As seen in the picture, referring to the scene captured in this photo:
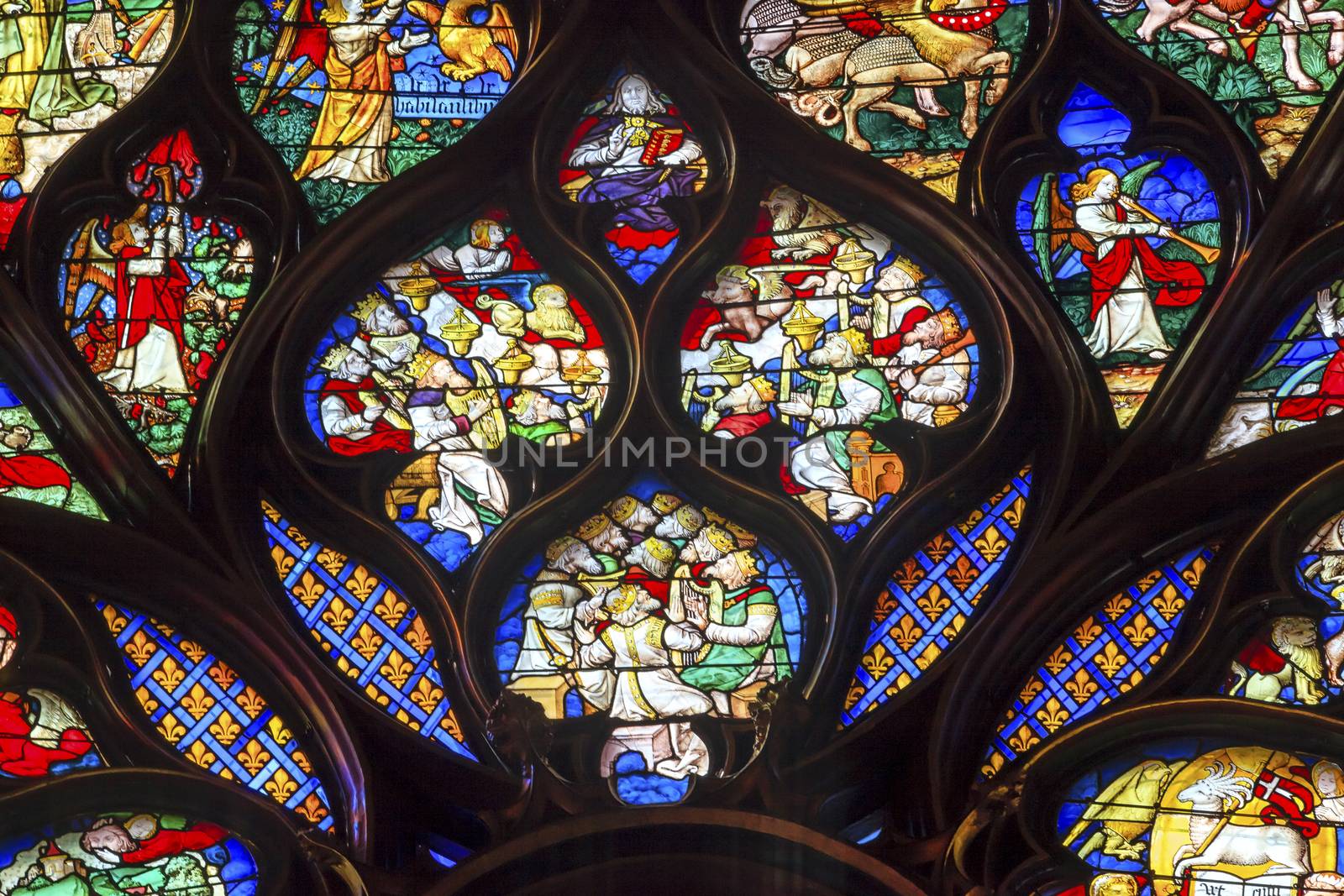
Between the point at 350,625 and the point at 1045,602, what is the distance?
7.42 ft

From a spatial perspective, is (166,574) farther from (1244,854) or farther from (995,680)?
(1244,854)

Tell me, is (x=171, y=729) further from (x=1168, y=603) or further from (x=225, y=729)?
(x=1168, y=603)

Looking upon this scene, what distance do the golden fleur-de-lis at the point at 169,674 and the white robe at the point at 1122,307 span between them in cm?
323

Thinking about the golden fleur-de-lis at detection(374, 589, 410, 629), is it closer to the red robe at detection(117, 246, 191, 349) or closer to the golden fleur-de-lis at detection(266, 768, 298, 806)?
the golden fleur-de-lis at detection(266, 768, 298, 806)

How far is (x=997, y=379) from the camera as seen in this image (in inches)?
416

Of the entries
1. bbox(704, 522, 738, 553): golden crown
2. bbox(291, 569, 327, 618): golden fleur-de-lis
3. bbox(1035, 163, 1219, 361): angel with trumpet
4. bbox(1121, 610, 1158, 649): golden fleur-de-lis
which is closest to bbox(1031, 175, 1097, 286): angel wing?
bbox(1035, 163, 1219, 361): angel with trumpet

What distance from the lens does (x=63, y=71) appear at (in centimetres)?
1148

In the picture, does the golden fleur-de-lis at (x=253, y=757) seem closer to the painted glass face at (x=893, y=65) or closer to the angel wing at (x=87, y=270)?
the angel wing at (x=87, y=270)

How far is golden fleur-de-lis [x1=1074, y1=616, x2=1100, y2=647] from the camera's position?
32.8 ft

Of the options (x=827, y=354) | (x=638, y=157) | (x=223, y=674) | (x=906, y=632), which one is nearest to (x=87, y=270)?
(x=223, y=674)

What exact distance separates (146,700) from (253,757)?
1.35 ft

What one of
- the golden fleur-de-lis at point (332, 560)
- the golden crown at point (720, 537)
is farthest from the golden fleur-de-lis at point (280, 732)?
the golden crown at point (720, 537)

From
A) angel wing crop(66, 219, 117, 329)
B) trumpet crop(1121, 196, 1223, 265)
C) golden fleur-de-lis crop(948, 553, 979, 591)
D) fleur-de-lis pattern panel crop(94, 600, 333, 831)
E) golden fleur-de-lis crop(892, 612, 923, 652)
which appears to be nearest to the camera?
fleur-de-lis pattern panel crop(94, 600, 333, 831)

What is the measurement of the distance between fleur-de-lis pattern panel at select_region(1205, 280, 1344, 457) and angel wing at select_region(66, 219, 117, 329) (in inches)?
153
